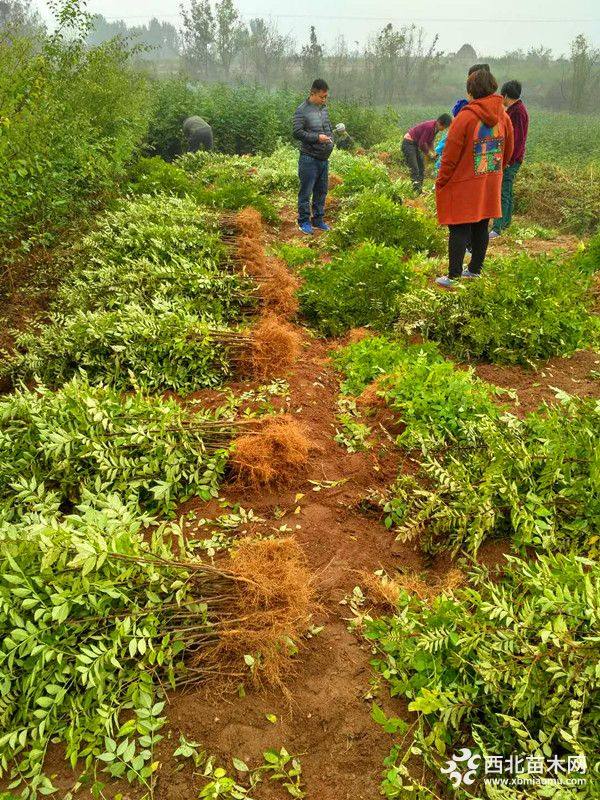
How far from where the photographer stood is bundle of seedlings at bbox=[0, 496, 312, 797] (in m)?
1.86

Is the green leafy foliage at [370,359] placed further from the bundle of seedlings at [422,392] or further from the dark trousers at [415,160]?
the dark trousers at [415,160]

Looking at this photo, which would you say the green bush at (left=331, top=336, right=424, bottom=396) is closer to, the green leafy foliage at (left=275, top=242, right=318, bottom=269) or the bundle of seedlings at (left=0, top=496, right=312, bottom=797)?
the bundle of seedlings at (left=0, top=496, right=312, bottom=797)

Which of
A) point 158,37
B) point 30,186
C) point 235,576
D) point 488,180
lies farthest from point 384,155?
point 158,37

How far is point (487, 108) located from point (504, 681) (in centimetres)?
501

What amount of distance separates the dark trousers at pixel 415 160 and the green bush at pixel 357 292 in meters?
5.73

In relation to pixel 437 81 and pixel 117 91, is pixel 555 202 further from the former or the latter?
pixel 437 81

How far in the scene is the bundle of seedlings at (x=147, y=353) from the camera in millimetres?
4125

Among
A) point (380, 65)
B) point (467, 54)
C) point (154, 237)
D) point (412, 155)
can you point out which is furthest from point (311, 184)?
point (467, 54)

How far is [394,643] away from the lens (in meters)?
2.16

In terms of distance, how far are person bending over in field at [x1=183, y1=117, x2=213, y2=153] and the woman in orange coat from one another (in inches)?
452

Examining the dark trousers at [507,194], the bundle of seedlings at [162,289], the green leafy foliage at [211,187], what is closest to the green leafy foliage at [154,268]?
the bundle of seedlings at [162,289]

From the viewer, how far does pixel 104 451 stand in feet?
9.61

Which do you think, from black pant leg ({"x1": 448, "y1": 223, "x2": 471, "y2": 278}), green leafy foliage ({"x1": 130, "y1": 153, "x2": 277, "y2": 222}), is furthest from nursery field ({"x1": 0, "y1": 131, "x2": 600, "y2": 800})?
green leafy foliage ({"x1": 130, "y1": 153, "x2": 277, "y2": 222})

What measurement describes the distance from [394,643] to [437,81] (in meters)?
52.0
